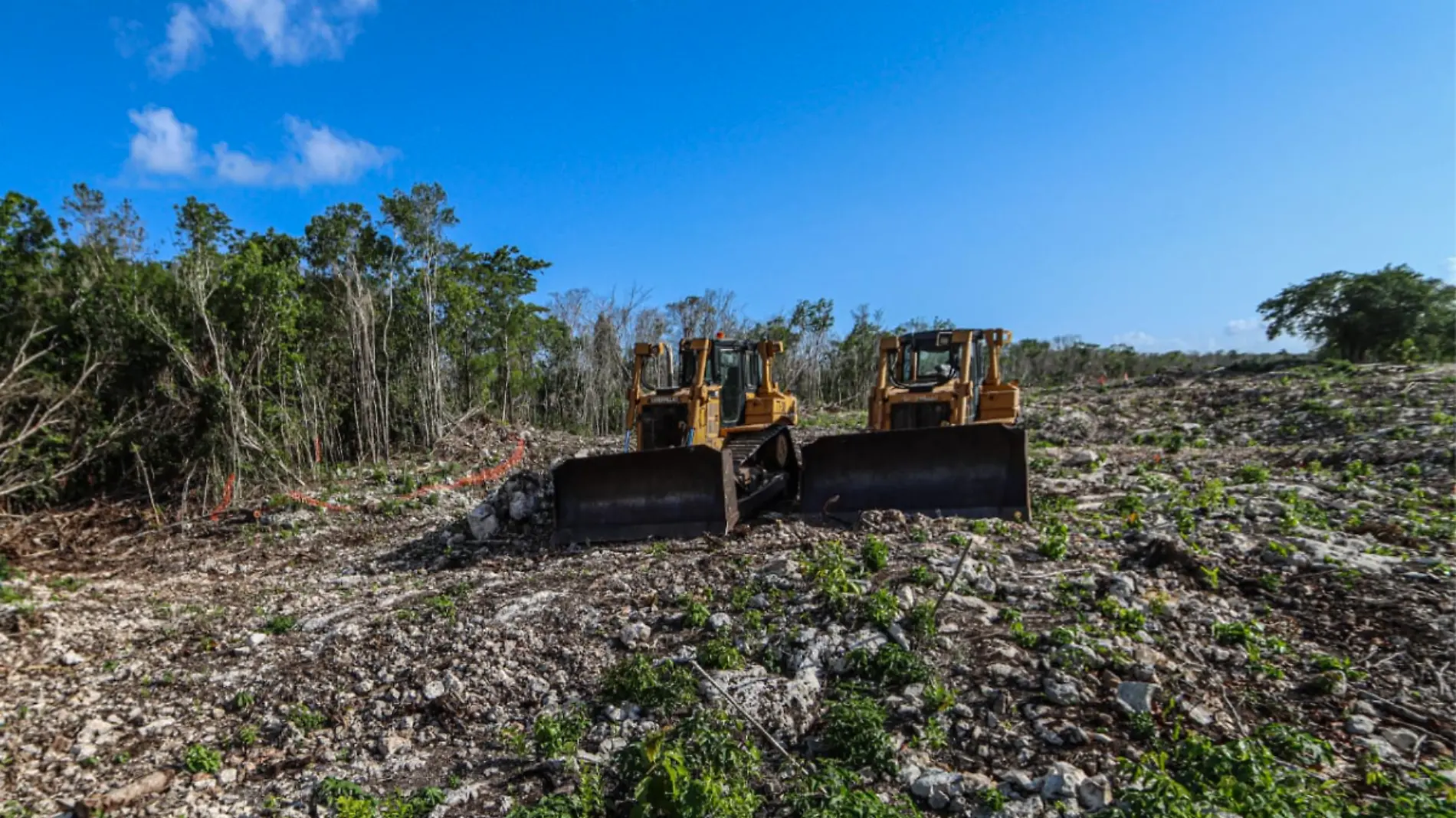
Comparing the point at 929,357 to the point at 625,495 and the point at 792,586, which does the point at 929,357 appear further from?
the point at 792,586

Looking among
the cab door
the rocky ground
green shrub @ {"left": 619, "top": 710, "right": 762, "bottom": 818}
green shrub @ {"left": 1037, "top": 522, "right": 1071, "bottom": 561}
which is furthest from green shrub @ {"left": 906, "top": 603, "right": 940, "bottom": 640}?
the cab door

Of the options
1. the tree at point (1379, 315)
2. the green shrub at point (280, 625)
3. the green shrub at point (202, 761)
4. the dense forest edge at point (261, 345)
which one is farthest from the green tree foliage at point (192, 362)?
the tree at point (1379, 315)

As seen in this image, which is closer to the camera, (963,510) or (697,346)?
(963,510)

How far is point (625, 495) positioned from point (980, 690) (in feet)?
15.4

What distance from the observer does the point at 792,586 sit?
Result: 520 centimetres

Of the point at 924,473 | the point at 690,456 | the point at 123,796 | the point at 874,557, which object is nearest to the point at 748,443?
the point at 690,456

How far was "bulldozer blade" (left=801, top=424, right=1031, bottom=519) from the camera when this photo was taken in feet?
23.0

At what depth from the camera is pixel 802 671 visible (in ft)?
13.8

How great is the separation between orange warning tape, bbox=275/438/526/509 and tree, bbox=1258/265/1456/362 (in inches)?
871

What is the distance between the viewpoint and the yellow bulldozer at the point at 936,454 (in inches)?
277

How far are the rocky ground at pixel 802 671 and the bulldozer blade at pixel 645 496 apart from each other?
0.37 metres

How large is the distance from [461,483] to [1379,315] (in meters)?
25.0

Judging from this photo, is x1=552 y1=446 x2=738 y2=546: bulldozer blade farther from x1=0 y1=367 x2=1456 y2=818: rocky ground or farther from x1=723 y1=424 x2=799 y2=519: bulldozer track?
x1=723 y1=424 x2=799 y2=519: bulldozer track

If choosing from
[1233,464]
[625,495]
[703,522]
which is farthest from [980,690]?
[1233,464]
